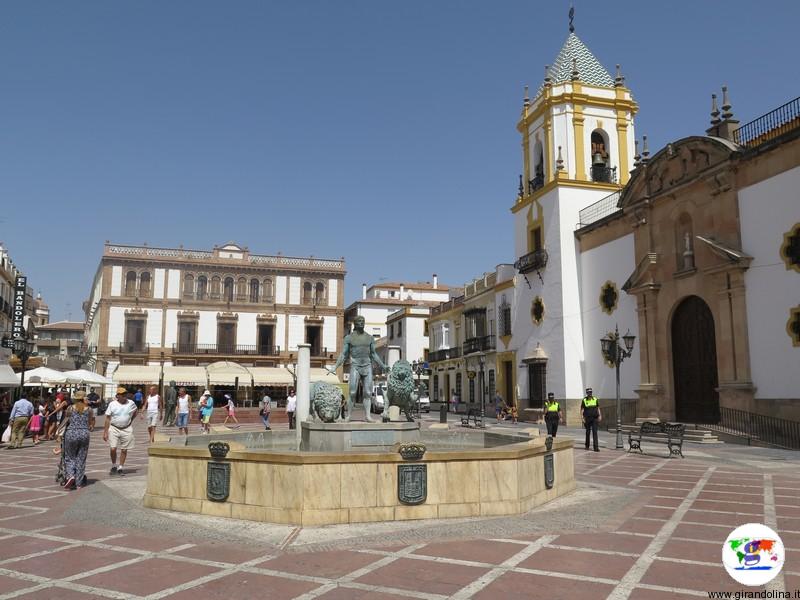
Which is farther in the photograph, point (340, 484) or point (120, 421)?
point (120, 421)

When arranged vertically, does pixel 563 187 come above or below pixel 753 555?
above

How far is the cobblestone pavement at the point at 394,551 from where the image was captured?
4812 millimetres

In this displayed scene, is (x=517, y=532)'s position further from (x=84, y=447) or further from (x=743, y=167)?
(x=743, y=167)

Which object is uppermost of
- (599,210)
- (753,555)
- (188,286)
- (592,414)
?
(599,210)

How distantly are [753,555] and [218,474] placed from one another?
5.51 metres

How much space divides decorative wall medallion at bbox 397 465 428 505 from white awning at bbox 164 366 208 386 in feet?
107

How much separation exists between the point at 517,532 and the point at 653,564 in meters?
1.52

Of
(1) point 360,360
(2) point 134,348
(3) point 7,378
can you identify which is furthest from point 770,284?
(2) point 134,348

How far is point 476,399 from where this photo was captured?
38.0 meters

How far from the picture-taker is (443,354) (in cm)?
4388

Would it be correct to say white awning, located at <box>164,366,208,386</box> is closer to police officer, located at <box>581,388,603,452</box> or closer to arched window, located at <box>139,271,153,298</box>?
arched window, located at <box>139,271,153,298</box>

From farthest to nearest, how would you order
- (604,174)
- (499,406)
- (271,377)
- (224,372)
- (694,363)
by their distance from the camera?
(271,377) → (224,372) → (499,406) → (604,174) → (694,363)

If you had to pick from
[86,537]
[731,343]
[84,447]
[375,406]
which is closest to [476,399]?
[375,406]

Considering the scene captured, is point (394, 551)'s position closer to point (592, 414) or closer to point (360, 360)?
point (360, 360)
